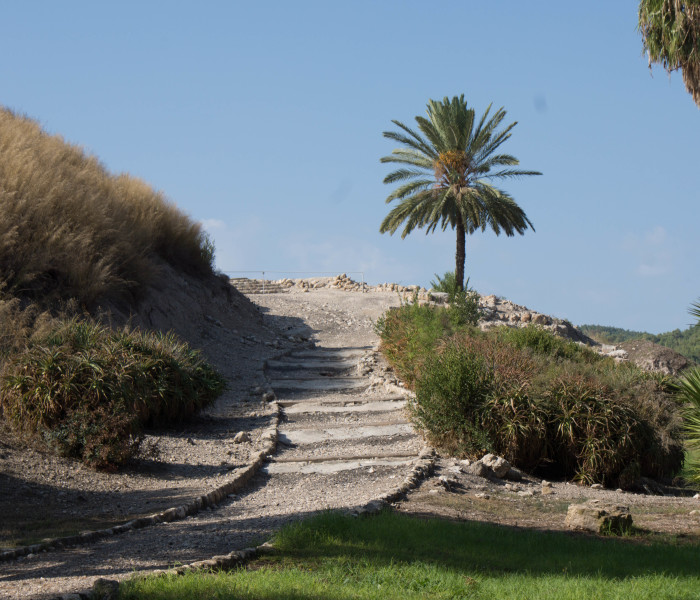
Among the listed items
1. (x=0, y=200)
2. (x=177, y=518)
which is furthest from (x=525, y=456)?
(x=0, y=200)

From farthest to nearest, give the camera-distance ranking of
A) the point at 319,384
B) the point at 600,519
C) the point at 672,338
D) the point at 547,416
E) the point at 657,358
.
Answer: the point at 672,338, the point at 657,358, the point at 319,384, the point at 547,416, the point at 600,519

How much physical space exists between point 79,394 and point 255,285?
83.5ft

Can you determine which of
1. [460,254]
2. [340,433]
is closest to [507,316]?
[460,254]

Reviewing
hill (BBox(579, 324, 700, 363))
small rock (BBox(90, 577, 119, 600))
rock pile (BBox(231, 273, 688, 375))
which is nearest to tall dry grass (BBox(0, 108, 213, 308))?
rock pile (BBox(231, 273, 688, 375))

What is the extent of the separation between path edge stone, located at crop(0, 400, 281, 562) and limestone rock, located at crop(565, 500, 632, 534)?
12.3 feet

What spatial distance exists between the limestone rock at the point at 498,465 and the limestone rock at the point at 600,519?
227 centimetres

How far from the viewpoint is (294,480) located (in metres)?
9.20

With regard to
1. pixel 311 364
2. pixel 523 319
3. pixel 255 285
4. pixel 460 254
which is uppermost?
pixel 460 254

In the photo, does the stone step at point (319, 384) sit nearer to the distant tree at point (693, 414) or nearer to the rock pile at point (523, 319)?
the distant tree at point (693, 414)

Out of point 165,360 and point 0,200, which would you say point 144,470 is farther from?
point 0,200

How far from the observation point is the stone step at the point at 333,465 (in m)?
9.59

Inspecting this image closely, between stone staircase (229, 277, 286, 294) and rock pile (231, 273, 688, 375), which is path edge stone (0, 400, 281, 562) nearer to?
rock pile (231, 273, 688, 375)

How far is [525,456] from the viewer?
398 inches

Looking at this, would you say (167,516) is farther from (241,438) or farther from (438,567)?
(241,438)
